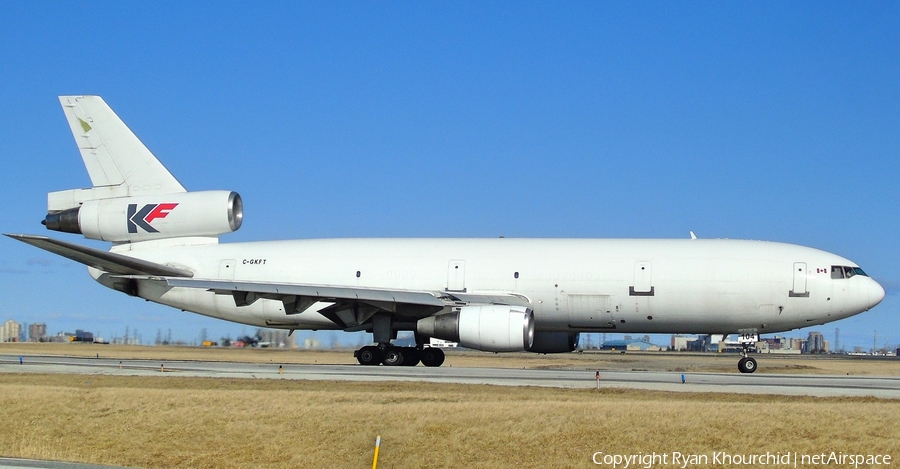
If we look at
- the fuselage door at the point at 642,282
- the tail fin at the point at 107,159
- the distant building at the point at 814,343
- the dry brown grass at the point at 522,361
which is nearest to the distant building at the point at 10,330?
the dry brown grass at the point at 522,361

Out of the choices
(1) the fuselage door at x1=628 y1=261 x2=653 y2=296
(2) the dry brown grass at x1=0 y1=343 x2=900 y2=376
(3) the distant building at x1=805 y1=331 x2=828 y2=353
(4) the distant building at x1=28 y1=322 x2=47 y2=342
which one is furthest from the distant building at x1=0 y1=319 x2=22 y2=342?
(3) the distant building at x1=805 y1=331 x2=828 y2=353

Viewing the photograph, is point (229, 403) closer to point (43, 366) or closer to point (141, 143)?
point (43, 366)

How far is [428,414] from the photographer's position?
56.5 feet

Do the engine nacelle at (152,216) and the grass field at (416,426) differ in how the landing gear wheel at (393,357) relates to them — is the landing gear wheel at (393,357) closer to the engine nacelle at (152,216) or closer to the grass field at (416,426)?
the engine nacelle at (152,216)

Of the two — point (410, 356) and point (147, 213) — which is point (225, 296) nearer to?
point (147, 213)

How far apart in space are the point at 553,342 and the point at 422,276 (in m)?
5.10

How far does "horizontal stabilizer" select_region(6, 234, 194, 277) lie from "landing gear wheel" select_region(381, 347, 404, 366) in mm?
7702

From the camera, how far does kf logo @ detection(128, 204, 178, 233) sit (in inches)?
1326

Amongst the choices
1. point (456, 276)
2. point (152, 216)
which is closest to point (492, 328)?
point (456, 276)

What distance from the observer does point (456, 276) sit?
31500 millimetres

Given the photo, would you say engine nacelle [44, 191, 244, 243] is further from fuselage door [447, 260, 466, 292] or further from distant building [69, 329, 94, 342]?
distant building [69, 329, 94, 342]

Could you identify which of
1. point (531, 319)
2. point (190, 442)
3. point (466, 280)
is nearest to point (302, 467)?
point (190, 442)

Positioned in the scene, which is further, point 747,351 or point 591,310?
point 747,351

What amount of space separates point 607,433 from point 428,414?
10.9 feet
